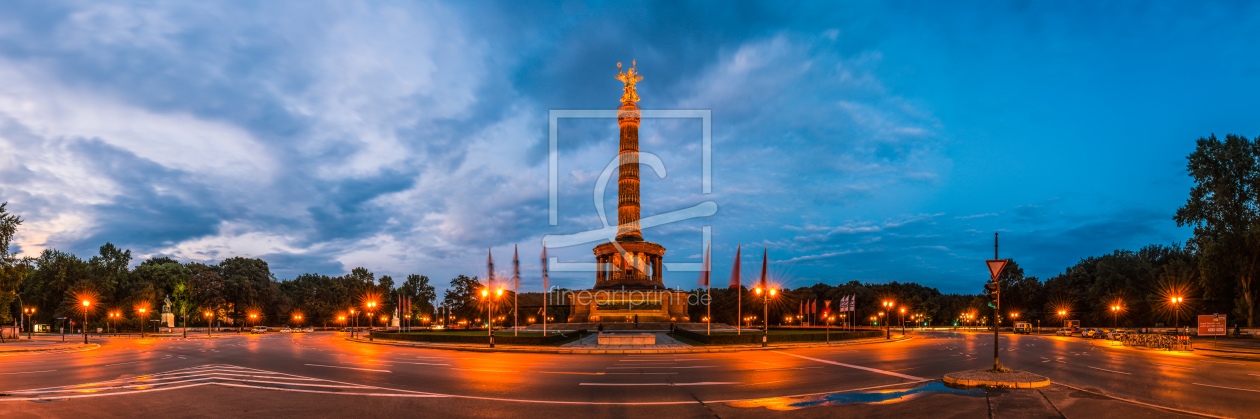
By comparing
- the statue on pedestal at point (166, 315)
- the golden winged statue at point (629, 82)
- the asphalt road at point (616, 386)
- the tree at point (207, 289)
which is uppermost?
the golden winged statue at point (629, 82)

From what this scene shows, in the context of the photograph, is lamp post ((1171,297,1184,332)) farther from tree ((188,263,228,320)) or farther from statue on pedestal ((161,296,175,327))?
tree ((188,263,228,320))

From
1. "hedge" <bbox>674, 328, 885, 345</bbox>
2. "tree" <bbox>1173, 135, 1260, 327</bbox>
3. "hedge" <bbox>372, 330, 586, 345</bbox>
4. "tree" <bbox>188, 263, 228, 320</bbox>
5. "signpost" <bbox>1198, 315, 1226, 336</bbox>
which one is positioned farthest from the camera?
"tree" <bbox>188, 263, 228, 320</bbox>

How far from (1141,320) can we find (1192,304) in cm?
1606

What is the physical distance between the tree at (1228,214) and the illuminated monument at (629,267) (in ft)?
164

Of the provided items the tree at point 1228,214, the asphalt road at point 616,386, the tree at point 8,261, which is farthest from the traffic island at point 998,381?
the tree at point 8,261

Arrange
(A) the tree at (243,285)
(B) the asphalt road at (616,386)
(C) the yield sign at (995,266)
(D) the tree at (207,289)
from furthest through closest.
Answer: (A) the tree at (243,285)
(D) the tree at (207,289)
(C) the yield sign at (995,266)
(B) the asphalt road at (616,386)

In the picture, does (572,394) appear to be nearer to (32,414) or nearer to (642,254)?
(32,414)

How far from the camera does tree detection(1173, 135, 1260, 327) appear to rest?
157 ft

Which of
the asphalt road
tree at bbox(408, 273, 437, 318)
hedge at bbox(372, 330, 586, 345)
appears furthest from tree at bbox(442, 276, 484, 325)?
the asphalt road

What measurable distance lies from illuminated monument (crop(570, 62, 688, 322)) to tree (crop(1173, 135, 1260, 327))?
49960 mm

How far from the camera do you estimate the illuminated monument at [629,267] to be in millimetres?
71312

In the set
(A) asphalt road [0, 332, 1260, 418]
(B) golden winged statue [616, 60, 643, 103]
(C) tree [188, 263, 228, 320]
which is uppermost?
(B) golden winged statue [616, 60, 643, 103]

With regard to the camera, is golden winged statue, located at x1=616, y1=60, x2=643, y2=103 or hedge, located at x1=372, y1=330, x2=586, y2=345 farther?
golden winged statue, located at x1=616, y1=60, x2=643, y2=103

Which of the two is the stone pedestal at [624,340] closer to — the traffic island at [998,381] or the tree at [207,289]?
the traffic island at [998,381]
